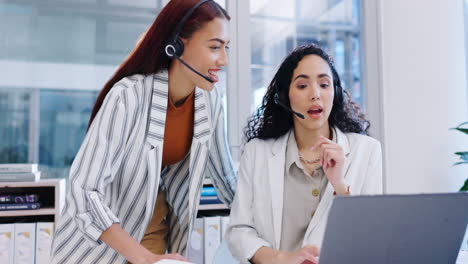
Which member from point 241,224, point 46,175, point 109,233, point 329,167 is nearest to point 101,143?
point 109,233

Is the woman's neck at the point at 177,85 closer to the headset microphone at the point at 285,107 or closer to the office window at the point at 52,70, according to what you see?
the headset microphone at the point at 285,107

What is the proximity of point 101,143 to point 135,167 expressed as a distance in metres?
0.14

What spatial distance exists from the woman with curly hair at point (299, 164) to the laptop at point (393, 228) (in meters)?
0.43

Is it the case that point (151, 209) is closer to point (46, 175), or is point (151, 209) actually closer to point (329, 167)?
point (329, 167)

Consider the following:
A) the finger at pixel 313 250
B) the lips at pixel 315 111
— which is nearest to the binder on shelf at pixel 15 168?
the lips at pixel 315 111

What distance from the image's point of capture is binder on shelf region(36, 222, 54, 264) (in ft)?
6.35

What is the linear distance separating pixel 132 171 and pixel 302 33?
6.48 ft

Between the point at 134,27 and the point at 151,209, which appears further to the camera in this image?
the point at 134,27

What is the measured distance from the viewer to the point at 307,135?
1385 millimetres

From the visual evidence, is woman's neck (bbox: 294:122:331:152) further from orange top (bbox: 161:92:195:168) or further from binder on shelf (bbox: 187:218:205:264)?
binder on shelf (bbox: 187:218:205:264)

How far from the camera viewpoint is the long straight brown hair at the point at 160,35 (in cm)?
125

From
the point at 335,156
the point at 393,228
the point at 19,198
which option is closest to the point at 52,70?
the point at 19,198

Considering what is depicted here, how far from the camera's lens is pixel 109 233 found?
1.08m

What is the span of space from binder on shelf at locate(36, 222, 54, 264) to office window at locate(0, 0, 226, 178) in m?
0.55
